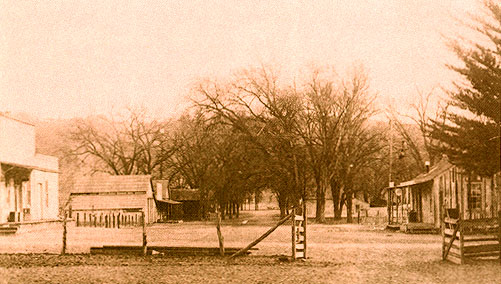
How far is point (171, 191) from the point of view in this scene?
58125mm

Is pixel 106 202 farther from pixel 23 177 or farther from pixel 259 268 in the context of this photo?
pixel 259 268

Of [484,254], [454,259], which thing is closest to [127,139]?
[454,259]

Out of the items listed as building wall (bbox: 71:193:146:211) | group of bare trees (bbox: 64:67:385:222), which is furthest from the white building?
group of bare trees (bbox: 64:67:385:222)

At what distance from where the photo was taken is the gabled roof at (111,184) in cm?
4416

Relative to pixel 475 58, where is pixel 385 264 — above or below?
below

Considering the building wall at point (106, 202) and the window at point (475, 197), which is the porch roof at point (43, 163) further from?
the window at point (475, 197)

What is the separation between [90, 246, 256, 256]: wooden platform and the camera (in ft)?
59.2

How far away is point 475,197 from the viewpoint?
25.7 m

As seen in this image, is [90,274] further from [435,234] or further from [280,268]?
[435,234]

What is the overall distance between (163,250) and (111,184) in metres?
26.5

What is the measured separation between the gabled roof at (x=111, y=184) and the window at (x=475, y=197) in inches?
936

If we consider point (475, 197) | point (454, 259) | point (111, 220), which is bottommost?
point (111, 220)

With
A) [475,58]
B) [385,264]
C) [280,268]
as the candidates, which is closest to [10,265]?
[280,268]

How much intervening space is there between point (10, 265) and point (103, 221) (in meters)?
23.5
